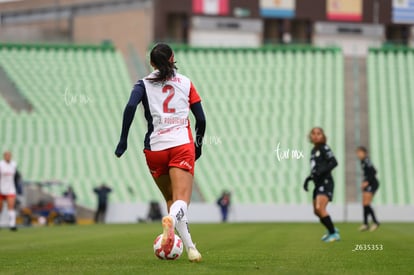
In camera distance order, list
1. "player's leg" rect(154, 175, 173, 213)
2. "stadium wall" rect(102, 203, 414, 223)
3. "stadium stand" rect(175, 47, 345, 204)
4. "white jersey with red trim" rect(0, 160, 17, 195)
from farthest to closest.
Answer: "stadium stand" rect(175, 47, 345, 204) < "stadium wall" rect(102, 203, 414, 223) < "white jersey with red trim" rect(0, 160, 17, 195) < "player's leg" rect(154, 175, 173, 213)

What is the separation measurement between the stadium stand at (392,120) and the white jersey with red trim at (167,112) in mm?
29166

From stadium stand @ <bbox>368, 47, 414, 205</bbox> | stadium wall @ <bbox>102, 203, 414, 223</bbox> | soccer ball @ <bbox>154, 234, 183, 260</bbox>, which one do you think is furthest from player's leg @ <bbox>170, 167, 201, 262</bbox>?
stadium stand @ <bbox>368, 47, 414, 205</bbox>

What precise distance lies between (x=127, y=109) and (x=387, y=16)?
4524 cm

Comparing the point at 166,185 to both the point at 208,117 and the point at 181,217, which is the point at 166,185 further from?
the point at 208,117

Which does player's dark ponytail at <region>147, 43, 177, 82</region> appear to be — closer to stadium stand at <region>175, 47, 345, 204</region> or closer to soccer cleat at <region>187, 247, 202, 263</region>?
soccer cleat at <region>187, 247, 202, 263</region>

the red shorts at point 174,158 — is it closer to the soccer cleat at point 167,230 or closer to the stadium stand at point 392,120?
the soccer cleat at point 167,230

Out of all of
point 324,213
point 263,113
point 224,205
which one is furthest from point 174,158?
point 263,113

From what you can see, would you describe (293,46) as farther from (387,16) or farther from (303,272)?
(303,272)

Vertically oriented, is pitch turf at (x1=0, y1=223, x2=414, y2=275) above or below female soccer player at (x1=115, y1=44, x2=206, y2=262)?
below

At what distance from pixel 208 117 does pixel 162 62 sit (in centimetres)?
3289

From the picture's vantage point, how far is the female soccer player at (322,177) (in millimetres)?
17719

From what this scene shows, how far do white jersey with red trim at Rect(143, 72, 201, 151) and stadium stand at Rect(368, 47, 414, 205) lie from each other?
29.2 metres

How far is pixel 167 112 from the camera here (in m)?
11.2

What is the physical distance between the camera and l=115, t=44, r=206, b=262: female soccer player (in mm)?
11000
